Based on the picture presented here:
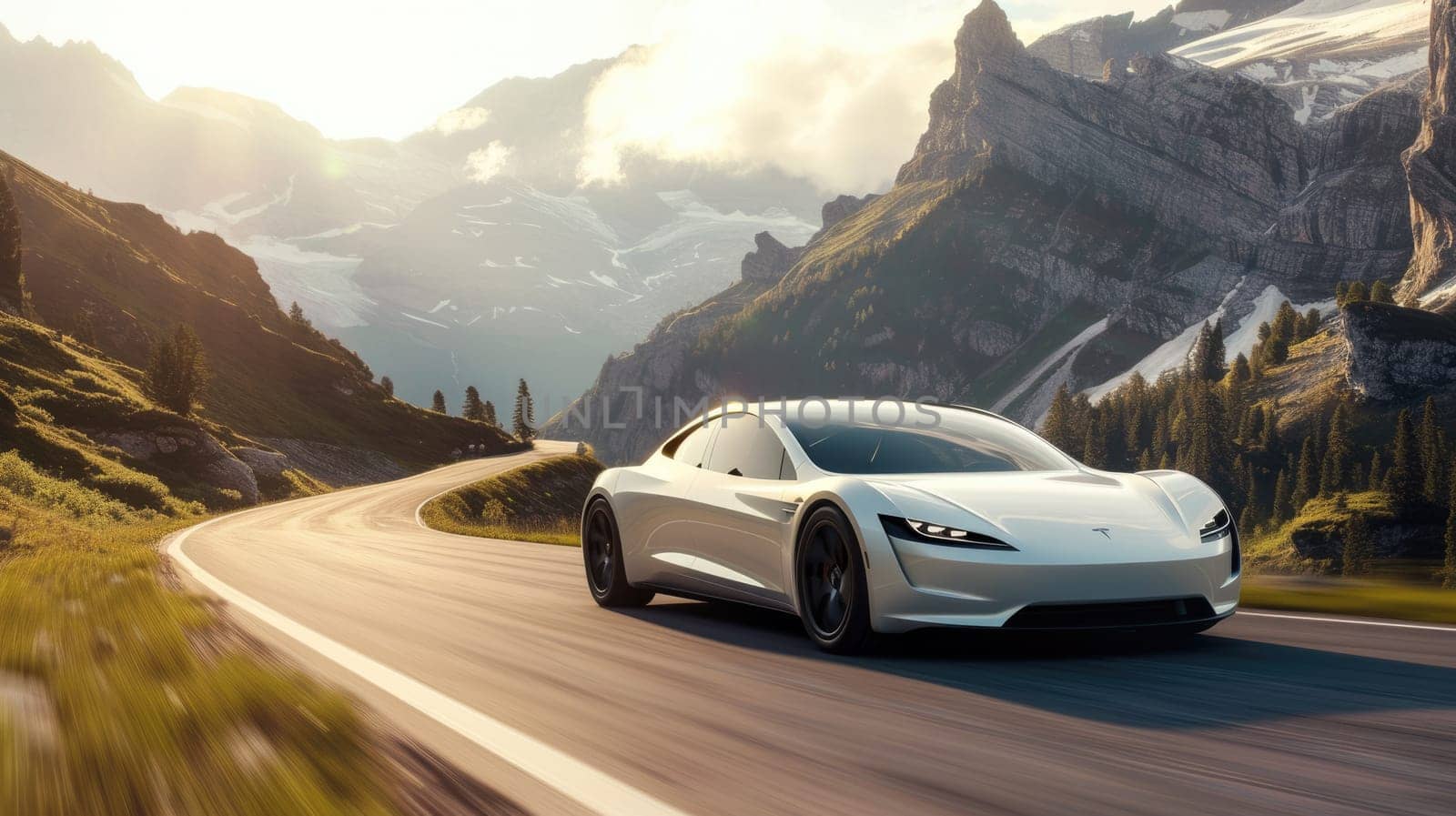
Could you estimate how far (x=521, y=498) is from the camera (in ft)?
196

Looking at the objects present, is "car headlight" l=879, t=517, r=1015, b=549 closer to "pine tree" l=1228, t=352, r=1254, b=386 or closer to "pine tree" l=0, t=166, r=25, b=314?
"pine tree" l=0, t=166, r=25, b=314

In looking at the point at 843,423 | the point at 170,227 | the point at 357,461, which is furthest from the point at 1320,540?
the point at 843,423

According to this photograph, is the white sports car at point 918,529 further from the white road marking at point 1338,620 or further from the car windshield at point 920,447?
the white road marking at point 1338,620

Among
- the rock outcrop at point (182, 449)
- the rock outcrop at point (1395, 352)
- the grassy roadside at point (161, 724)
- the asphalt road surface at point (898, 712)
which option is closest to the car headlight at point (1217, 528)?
the asphalt road surface at point (898, 712)

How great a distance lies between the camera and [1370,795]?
309 centimetres

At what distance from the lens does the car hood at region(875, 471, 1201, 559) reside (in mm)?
5389

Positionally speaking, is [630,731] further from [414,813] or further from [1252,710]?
[1252,710]

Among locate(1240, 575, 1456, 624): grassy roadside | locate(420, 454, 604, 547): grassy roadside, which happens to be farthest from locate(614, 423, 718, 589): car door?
locate(420, 454, 604, 547): grassy roadside

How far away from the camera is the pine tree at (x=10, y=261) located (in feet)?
272

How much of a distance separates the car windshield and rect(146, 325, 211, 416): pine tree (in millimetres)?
73369

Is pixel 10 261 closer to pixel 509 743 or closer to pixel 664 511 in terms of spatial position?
pixel 664 511

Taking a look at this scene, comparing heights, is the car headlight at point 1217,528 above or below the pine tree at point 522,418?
below

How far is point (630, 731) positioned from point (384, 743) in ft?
2.74

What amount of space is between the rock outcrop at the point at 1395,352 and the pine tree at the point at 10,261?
169 metres
